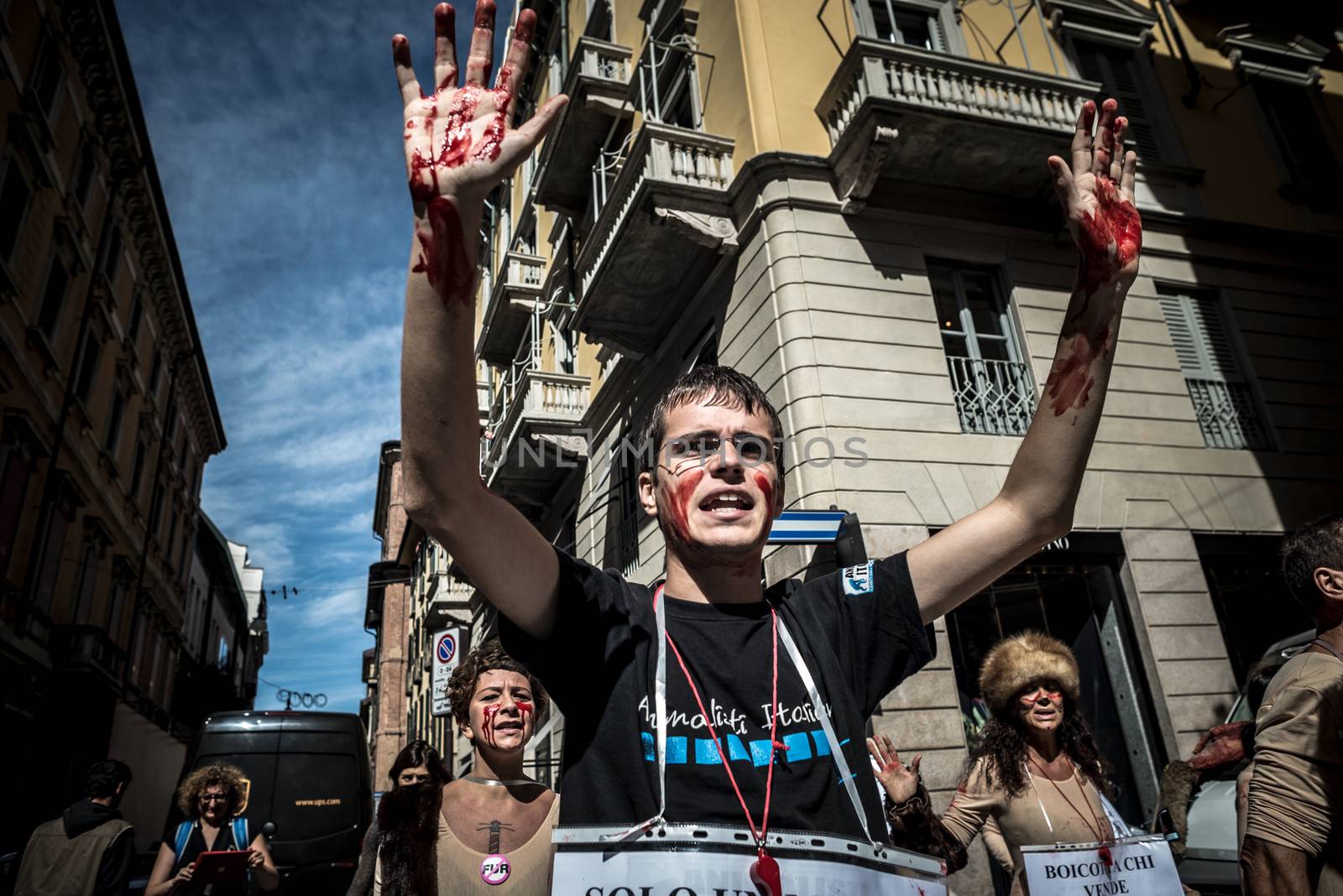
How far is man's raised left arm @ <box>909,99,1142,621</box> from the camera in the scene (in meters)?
1.65

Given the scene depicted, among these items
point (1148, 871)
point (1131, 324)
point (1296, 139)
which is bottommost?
point (1148, 871)

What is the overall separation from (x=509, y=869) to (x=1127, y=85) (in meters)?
14.3

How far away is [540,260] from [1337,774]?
17834 millimetres

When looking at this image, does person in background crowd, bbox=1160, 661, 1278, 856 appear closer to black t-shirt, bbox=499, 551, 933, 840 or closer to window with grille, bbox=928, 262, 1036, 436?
black t-shirt, bbox=499, 551, 933, 840

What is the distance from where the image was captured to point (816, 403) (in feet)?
28.9

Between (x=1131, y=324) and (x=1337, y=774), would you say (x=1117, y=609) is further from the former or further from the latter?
(x=1337, y=774)

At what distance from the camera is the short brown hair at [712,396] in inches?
69.3

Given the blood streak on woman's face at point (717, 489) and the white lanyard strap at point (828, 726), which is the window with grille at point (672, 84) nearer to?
the blood streak on woman's face at point (717, 489)

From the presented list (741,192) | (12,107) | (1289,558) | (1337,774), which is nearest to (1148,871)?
(1337,774)

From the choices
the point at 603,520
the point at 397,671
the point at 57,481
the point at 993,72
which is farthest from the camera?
the point at 397,671

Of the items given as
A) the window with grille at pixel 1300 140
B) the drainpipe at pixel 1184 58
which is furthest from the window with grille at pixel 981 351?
the window with grille at pixel 1300 140

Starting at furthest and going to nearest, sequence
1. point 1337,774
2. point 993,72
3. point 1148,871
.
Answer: point 993,72 → point 1148,871 → point 1337,774

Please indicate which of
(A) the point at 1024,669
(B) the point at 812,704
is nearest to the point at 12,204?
(A) the point at 1024,669

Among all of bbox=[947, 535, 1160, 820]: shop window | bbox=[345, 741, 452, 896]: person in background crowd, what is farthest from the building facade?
bbox=[947, 535, 1160, 820]: shop window
